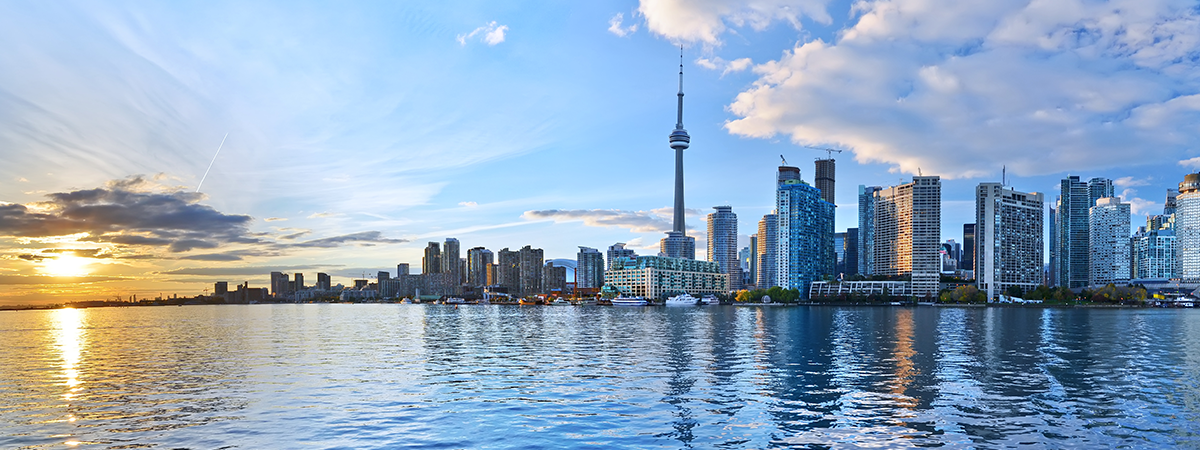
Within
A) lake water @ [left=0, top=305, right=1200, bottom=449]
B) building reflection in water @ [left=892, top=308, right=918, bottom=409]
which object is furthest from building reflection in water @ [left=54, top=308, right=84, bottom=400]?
building reflection in water @ [left=892, top=308, right=918, bottom=409]

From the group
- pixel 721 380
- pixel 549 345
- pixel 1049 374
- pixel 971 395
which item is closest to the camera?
pixel 971 395

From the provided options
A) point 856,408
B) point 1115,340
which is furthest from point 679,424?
point 1115,340

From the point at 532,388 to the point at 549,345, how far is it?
40.5m

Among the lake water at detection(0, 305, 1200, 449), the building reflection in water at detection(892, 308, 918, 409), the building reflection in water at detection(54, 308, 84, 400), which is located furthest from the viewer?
the building reflection in water at detection(54, 308, 84, 400)

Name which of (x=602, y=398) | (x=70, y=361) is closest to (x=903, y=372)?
(x=602, y=398)

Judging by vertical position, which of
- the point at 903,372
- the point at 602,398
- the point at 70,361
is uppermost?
the point at 602,398

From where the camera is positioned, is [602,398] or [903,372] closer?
[602,398]

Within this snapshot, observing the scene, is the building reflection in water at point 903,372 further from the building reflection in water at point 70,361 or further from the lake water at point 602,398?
the building reflection in water at point 70,361

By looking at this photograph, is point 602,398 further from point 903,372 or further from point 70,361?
point 70,361

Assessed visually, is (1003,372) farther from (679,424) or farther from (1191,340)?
(1191,340)

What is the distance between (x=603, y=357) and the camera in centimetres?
7462

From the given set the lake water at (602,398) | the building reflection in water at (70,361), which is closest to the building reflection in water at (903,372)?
the lake water at (602,398)

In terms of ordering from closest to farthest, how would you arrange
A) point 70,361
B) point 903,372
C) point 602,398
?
1. point 602,398
2. point 903,372
3. point 70,361

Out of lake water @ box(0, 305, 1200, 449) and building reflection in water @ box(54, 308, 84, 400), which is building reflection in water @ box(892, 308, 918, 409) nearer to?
lake water @ box(0, 305, 1200, 449)
